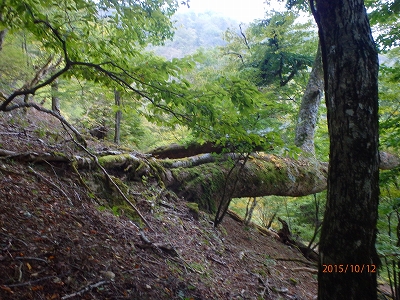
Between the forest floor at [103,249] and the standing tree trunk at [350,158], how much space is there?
1.78 m

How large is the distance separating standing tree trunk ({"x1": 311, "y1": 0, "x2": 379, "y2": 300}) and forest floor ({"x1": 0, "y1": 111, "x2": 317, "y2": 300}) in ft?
5.83

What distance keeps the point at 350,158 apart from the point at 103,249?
279cm

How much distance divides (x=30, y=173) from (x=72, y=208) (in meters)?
0.93

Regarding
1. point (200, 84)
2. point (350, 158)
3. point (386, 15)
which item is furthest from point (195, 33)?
point (350, 158)

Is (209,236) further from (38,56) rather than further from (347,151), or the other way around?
(38,56)

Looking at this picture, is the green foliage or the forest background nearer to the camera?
the forest background

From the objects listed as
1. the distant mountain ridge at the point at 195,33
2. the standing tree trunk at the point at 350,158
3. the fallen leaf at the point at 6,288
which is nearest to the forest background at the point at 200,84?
the standing tree trunk at the point at 350,158

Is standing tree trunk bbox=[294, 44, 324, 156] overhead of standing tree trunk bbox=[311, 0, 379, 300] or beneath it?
overhead

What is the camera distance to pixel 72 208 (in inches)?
140

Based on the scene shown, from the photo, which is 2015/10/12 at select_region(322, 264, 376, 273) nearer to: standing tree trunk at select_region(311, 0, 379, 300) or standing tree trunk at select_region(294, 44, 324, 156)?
standing tree trunk at select_region(311, 0, 379, 300)

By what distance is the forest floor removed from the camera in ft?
7.39

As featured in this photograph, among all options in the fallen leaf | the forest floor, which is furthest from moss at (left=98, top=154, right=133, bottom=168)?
the fallen leaf

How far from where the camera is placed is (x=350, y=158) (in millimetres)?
2023

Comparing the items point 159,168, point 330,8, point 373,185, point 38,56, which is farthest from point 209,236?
point 38,56
